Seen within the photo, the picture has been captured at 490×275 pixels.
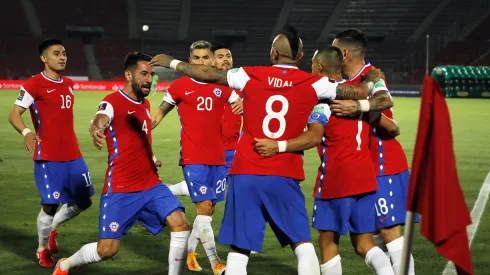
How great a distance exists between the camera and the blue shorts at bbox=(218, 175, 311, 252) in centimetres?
598

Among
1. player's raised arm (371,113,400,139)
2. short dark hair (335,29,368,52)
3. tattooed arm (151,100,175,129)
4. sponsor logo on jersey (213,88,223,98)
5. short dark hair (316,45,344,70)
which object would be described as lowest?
player's raised arm (371,113,400,139)

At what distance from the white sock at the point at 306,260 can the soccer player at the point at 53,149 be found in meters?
3.67

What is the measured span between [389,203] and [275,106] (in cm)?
163

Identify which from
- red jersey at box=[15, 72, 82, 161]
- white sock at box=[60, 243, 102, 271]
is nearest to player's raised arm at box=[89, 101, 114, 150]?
white sock at box=[60, 243, 102, 271]

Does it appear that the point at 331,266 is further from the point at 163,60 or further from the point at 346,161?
the point at 163,60

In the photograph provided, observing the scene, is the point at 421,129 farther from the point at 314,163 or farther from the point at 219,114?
the point at 314,163

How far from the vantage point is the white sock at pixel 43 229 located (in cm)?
857

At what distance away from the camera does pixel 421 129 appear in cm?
412

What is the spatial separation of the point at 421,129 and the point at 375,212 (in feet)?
9.46

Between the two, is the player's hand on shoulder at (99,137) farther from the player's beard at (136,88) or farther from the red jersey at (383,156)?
the red jersey at (383,156)

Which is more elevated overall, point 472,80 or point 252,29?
point 252,29

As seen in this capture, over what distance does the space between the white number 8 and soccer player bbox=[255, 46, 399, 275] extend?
0.46 m

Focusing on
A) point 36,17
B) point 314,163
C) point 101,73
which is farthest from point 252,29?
point 314,163

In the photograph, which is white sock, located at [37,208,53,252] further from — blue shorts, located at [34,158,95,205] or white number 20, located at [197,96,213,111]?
white number 20, located at [197,96,213,111]
